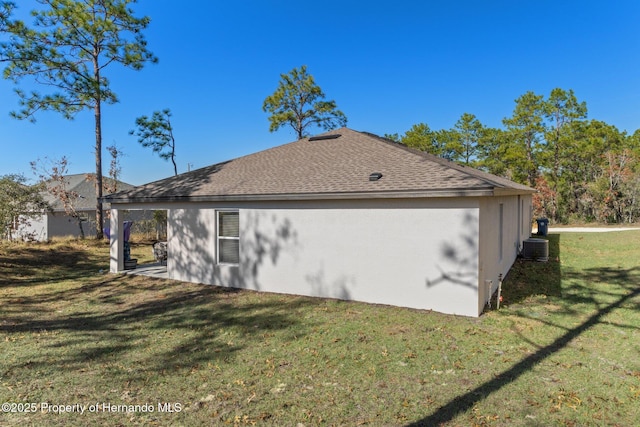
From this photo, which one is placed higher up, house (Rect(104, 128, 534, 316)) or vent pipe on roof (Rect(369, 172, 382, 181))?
vent pipe on roof (Rect(369, 172, 382, 181))

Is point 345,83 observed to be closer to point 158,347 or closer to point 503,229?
point 503,229

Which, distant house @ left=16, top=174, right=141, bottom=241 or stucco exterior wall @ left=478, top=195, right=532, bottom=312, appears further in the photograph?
distant house @ left=16, top=174, right=141, bottom=241

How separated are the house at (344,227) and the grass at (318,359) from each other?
0.54 metres

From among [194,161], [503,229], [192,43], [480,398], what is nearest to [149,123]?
[194,161]

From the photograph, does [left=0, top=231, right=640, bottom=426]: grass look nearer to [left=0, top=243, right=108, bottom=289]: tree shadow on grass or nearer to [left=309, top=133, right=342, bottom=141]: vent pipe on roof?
[left=0, top=243, right=108, bottom=289]: tree shadow on grass

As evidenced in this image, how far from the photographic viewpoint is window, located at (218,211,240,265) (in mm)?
9086

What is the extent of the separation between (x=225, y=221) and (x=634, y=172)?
105 feet

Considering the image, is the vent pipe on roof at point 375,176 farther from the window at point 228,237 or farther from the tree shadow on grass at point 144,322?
the window at point 228,237

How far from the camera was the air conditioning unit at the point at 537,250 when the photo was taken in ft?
40.0

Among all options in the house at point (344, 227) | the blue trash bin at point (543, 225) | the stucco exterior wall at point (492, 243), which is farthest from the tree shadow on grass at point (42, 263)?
the blue trash bin at point (543, 225)

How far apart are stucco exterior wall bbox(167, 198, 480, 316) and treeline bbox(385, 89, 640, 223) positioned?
26523 millimetres

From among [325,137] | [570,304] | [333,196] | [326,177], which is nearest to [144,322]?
[333,196]

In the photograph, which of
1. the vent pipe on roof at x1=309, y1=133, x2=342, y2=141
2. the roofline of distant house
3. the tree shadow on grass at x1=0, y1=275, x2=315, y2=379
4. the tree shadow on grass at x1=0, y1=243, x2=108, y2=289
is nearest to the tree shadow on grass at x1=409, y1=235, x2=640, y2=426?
the roofline of distant house

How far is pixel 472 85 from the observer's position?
24094mm
